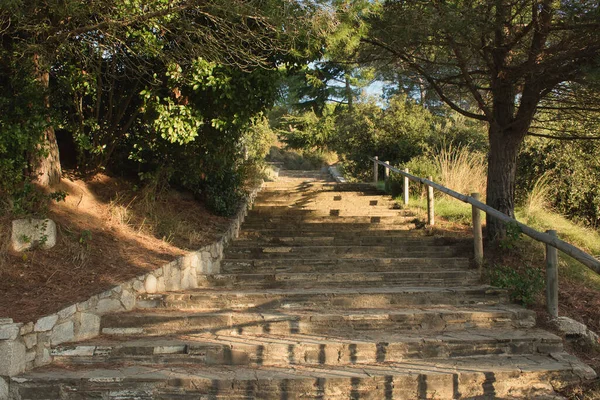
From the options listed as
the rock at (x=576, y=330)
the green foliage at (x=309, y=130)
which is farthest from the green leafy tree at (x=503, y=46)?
the green foliage at (x=309, y=130)

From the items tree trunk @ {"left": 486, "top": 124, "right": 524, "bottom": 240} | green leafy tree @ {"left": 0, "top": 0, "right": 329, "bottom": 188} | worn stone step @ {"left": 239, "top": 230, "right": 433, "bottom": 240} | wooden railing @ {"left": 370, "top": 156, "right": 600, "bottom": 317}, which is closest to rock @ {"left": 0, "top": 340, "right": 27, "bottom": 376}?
green leafy tree @ {"left": 0, "top": 0, "right": 329, "bottom": 188}

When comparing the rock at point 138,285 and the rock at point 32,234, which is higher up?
the rock at point 32,234

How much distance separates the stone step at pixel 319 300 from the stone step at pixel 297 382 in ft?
4.51

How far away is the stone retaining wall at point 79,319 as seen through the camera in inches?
186

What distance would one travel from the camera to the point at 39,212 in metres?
6.57

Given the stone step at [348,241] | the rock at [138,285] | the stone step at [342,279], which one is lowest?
the stone step at [342,279]

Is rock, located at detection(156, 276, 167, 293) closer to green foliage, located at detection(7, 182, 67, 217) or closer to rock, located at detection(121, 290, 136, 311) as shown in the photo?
rock, located at detection(121, 290, 136, 311)

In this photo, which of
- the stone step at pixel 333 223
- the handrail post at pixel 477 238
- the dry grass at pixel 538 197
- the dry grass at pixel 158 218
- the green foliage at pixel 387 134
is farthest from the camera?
the green foliage at pixel 387 134

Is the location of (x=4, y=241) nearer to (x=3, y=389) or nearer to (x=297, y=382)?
(x=3, y=389)

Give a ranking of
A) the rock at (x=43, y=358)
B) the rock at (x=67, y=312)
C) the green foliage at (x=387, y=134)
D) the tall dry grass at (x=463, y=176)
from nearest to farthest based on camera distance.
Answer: the rock at (x=43, y=358), the rock at (x=67, y=312), the tall dry grass at (x=463, y=176), the green foliage at (x=387, y=134)

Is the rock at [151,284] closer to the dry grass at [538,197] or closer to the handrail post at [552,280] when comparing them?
the handrail post at [552,280]

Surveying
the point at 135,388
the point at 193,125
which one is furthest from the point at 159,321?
the point at 193,125

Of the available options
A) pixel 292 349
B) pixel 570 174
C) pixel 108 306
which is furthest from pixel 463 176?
pixel 108 306

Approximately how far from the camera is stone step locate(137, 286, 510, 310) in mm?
6348
